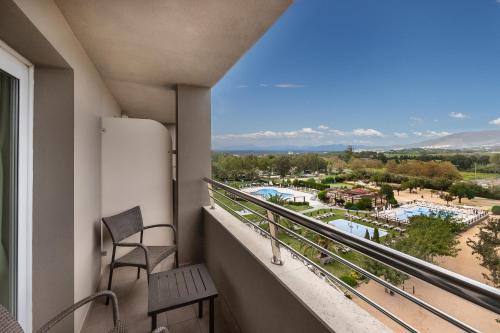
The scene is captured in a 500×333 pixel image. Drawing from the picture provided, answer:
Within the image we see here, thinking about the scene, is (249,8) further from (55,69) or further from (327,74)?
(327,74)

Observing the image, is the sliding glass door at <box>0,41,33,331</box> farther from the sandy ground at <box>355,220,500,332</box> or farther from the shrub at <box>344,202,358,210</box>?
the shrub at <box>344,202,358,210</box>

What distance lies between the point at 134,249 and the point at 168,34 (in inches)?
88.0

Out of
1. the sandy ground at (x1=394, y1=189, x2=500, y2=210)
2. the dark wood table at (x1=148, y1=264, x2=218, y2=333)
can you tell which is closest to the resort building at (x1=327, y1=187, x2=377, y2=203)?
the sandy ground at (x1=394, y1=189, x2=500, y2=210)

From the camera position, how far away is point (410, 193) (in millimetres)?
1793

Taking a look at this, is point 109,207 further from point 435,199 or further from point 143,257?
point 435,199

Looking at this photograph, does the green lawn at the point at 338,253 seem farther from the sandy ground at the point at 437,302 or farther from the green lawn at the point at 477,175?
the green lawn at the point at 477,175

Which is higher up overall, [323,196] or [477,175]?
[477,175]

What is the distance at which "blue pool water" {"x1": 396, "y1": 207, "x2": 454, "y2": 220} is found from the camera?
58.0 inches

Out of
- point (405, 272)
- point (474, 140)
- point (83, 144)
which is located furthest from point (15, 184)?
point (474, 140)

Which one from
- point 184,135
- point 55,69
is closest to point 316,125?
point 184,135

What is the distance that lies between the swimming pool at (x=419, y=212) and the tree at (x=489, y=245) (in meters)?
0.26

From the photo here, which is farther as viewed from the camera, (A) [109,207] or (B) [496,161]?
(A) [109,207]

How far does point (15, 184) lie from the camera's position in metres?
1.46

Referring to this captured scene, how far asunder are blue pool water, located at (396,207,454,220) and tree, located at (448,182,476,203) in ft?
0.40
